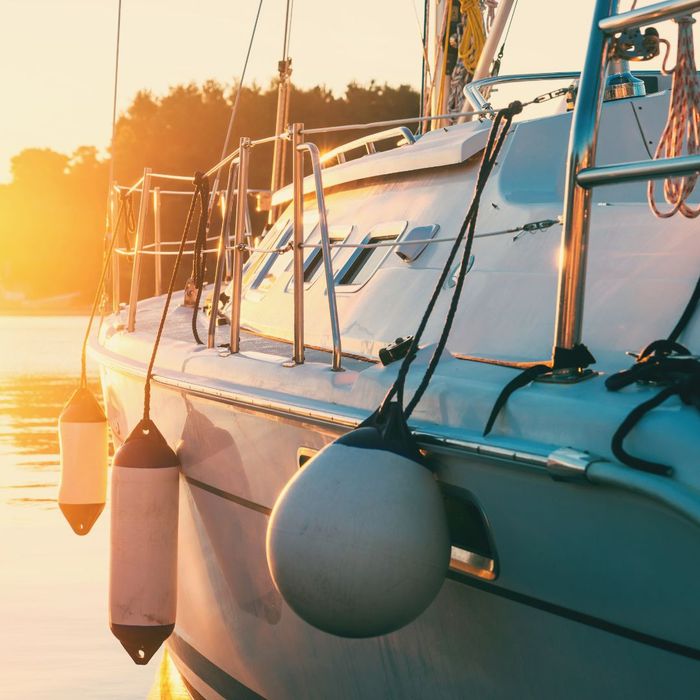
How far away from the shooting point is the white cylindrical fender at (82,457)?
6.36m

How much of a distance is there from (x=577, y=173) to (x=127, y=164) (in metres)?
44.4

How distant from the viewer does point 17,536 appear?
28.5 ft

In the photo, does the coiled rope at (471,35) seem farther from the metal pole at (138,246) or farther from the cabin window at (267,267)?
the metal pole at (138,246)

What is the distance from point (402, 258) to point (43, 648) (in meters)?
3.25

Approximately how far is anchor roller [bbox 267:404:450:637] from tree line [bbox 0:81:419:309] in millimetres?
24229

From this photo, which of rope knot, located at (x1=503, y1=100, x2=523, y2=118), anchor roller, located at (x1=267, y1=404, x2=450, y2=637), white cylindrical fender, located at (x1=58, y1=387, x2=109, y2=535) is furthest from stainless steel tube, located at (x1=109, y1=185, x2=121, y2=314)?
anchor roller, located at (x1=267, y1=404, x2=450, y2=637)

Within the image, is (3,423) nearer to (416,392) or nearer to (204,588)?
(204,588)

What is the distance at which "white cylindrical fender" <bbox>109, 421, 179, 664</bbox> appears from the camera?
15.6 feet

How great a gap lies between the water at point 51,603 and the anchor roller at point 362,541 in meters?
3.17

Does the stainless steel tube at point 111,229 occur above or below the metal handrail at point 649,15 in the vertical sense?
below

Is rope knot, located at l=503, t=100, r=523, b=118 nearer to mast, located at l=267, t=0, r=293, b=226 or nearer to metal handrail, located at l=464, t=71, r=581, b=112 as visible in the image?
metal handrail, located at l=464, t=71, r=581, b=112

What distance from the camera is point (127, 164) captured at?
45875 millimetres

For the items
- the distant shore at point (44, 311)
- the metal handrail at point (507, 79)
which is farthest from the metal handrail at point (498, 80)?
the distant shore at point (44, 311)

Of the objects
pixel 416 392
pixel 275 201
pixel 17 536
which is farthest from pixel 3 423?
pixel 416 392
